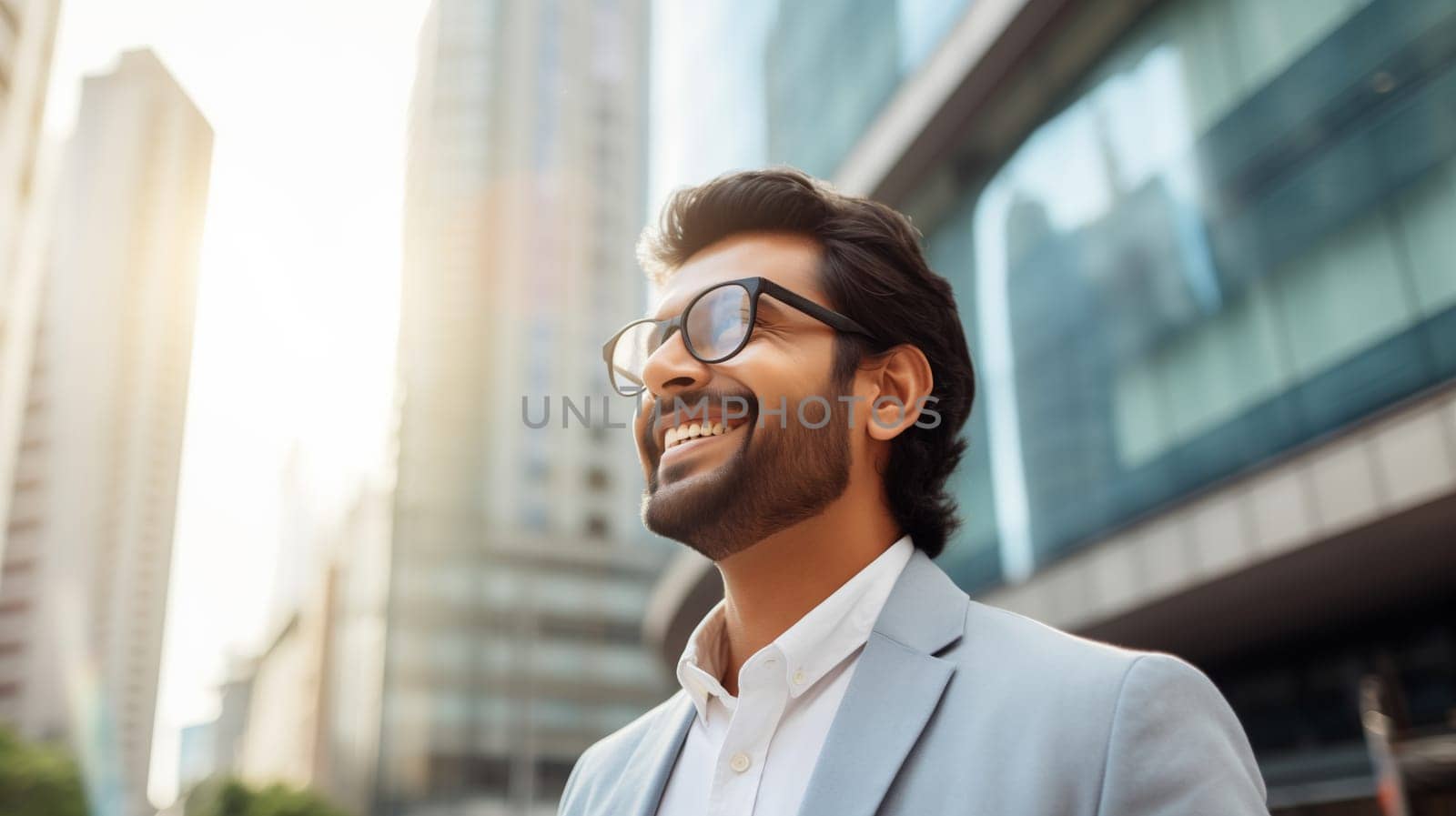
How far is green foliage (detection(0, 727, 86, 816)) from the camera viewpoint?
457 inches

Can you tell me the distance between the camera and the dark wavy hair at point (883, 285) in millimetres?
1987

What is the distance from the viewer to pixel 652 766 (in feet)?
6.18

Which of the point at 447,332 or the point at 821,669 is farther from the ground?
the point at 447,332

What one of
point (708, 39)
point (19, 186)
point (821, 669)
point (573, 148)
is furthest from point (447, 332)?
point (821, 669)

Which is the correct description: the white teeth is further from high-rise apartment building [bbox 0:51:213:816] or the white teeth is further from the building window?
the building window

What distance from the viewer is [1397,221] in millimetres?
8633

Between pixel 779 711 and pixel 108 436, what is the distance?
50.2 ft

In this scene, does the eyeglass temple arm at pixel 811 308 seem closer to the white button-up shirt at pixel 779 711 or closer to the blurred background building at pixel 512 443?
the white button-up shirt at pixel 779 711

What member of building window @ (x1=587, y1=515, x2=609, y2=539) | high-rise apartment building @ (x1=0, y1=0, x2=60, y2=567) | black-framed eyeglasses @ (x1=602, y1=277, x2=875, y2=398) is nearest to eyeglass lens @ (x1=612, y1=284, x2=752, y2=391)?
black-framed eyeglasses @ (x1=602, y1=277, x2=875, y2=398)

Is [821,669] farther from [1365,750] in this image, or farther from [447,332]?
[447,332]

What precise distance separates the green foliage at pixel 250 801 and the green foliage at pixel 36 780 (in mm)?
18804

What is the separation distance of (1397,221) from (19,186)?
12.7m

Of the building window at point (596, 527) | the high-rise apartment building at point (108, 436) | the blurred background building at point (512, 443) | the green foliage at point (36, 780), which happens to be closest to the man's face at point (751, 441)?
the high-rise apartment building at point (108, 436)

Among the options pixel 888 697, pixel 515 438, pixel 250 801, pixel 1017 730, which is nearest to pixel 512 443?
pixel 515 438
